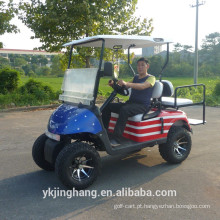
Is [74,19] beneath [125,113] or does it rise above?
Result: above

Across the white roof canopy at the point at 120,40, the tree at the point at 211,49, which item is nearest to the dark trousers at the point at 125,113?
the white roof canopy at the point at 120,40

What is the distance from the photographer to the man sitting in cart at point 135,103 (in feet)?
12.8

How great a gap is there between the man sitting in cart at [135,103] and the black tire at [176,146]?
64 cm

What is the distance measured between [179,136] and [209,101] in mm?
7479

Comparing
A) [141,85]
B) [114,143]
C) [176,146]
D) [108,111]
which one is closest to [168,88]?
[141,85]

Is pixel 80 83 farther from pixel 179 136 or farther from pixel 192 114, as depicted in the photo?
pixel 192 114

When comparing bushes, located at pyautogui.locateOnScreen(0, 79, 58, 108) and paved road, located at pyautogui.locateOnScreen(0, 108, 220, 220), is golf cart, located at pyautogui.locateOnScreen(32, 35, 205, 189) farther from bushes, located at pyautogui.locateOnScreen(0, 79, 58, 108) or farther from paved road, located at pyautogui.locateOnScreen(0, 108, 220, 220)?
bushes, located at pyautogui.locateOnScreen(0, 79, 58, 108)

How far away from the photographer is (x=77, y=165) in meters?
3.47

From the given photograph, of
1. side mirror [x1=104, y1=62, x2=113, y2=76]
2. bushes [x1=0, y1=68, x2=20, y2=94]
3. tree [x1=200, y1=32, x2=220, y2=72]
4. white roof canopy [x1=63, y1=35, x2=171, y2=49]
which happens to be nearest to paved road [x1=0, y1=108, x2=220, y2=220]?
side mirror [x1=104, y1=62, x2=113, y2=76]

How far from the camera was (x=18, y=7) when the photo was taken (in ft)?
35.6

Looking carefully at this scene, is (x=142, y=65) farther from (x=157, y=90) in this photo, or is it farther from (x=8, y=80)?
(x=8, y=80)

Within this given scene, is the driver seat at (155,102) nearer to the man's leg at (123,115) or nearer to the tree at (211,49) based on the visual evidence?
the man's leg at (123,115)

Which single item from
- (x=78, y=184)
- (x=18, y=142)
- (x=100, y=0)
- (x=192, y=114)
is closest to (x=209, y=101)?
(x=192, y=114)

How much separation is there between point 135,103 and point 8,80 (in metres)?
8.46
